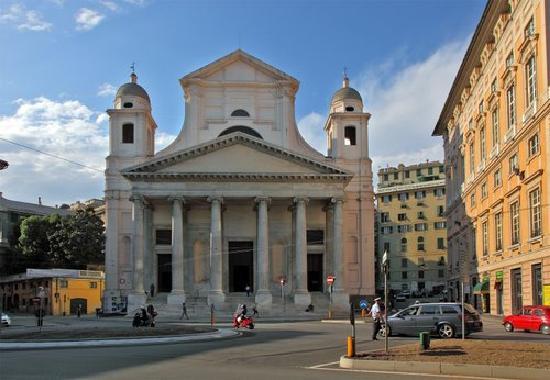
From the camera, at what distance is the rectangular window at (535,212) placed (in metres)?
39.1

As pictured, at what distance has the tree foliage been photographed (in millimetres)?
87188

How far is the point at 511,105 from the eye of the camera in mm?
45750

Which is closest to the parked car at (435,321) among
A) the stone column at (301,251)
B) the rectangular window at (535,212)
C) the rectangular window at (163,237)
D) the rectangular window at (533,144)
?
the rectangular window at (535,212)

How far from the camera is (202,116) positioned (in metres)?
68.9

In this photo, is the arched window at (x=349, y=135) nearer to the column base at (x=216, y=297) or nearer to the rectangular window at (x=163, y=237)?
the rectangular window at (x=163, y=237)

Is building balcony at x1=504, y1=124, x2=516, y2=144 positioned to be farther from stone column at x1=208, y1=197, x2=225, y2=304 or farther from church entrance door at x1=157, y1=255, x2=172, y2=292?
church entrance door at x1=157, y1=255, x2=172, y2=292

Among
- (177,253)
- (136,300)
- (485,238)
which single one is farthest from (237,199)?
(485,238)

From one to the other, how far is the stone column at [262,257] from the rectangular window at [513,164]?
21.9 m

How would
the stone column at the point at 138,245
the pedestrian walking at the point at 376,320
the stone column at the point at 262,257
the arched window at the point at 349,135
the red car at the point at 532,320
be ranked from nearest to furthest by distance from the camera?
1. the pedestrian walking at the point at 376,320
2. the red car at the point at 532,320
3. the stone column at the point at 262,257
4. the stone column at the point at 138,245
5. the arched window at the point at 349,135

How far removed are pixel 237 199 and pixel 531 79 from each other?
2923cm

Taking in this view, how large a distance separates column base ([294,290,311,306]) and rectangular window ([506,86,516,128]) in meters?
22.1

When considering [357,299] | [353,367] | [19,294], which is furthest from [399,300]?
[353,367]

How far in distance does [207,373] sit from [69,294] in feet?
A: 203

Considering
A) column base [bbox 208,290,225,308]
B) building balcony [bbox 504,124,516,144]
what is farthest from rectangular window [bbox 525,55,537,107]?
column base [bbox 208,290,225,308]
